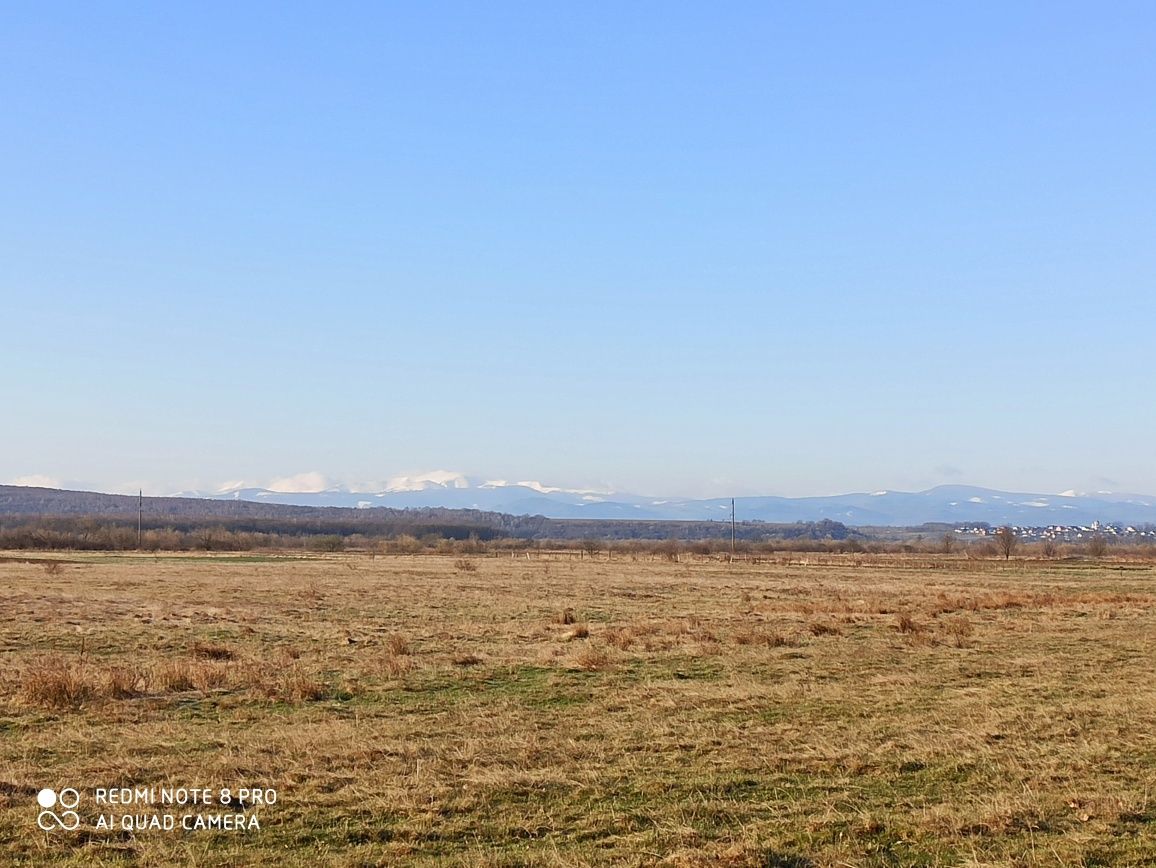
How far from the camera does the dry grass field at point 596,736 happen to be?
865 centimetres

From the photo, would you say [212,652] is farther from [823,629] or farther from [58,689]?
[823,629]

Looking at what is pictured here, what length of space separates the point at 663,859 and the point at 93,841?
487 cm

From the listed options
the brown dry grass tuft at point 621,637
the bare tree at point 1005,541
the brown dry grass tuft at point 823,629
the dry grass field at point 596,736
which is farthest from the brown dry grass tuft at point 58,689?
the bare tree at point 1005,541

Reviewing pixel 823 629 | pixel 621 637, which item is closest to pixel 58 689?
pixel 621 637

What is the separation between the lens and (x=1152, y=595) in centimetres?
4728

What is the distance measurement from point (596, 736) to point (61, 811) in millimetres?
6525

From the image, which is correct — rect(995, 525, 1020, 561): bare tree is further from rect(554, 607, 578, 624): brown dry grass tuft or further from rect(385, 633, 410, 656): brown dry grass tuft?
rect(385, 633, 410, 656): brown dry grass tuft

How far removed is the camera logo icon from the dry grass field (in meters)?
0.14

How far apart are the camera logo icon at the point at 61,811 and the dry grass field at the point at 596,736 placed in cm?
14

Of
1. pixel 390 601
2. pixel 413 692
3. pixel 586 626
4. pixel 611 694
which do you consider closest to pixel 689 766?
pixel 611 694

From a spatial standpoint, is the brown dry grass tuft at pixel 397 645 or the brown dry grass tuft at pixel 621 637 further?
the brown dry grass tuft at pixel 621 637

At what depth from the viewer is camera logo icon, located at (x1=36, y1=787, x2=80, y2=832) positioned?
358 inches

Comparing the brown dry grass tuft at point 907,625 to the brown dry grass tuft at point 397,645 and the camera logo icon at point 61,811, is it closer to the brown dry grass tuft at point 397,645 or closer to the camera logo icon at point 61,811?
the brown dry grass tuft at point 397,645

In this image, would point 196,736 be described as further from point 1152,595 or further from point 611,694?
point 1152,595
